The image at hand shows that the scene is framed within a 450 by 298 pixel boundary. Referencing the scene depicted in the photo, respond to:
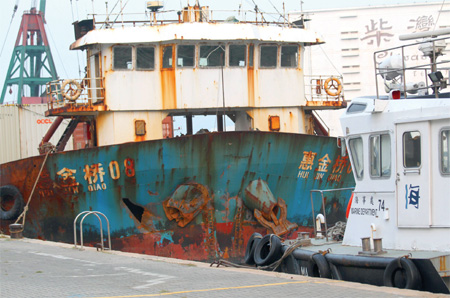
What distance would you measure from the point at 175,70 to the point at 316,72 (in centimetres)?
2776

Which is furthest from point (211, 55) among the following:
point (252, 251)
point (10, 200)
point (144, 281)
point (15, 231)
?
point (144, 281)

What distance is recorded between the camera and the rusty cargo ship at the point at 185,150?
17.9 metres

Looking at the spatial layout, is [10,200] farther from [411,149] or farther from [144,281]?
[411,149]

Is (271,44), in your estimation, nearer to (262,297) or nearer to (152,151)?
(152,151)

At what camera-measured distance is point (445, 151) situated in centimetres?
1010

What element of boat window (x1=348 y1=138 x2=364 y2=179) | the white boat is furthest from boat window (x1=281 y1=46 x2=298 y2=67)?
boat window (x1=348 y1=138 x2=364 y2=179)

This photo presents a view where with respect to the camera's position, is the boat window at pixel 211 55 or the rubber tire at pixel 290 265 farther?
the boat window at pixel 211 55

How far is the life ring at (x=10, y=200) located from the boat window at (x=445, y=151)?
41.8 feet

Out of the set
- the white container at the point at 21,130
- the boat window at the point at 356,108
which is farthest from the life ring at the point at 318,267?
the white container at the point at 21,130

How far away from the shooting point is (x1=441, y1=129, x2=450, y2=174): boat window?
33.1 feet

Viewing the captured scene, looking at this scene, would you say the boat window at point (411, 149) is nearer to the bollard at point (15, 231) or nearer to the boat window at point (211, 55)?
the boat window at point (211, 55)

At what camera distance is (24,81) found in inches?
2221

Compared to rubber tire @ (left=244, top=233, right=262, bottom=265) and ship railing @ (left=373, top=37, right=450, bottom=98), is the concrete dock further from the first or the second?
ship railing @ (left=373, top=37, right=450, bottom=98)

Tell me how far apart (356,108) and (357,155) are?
0.76 m
